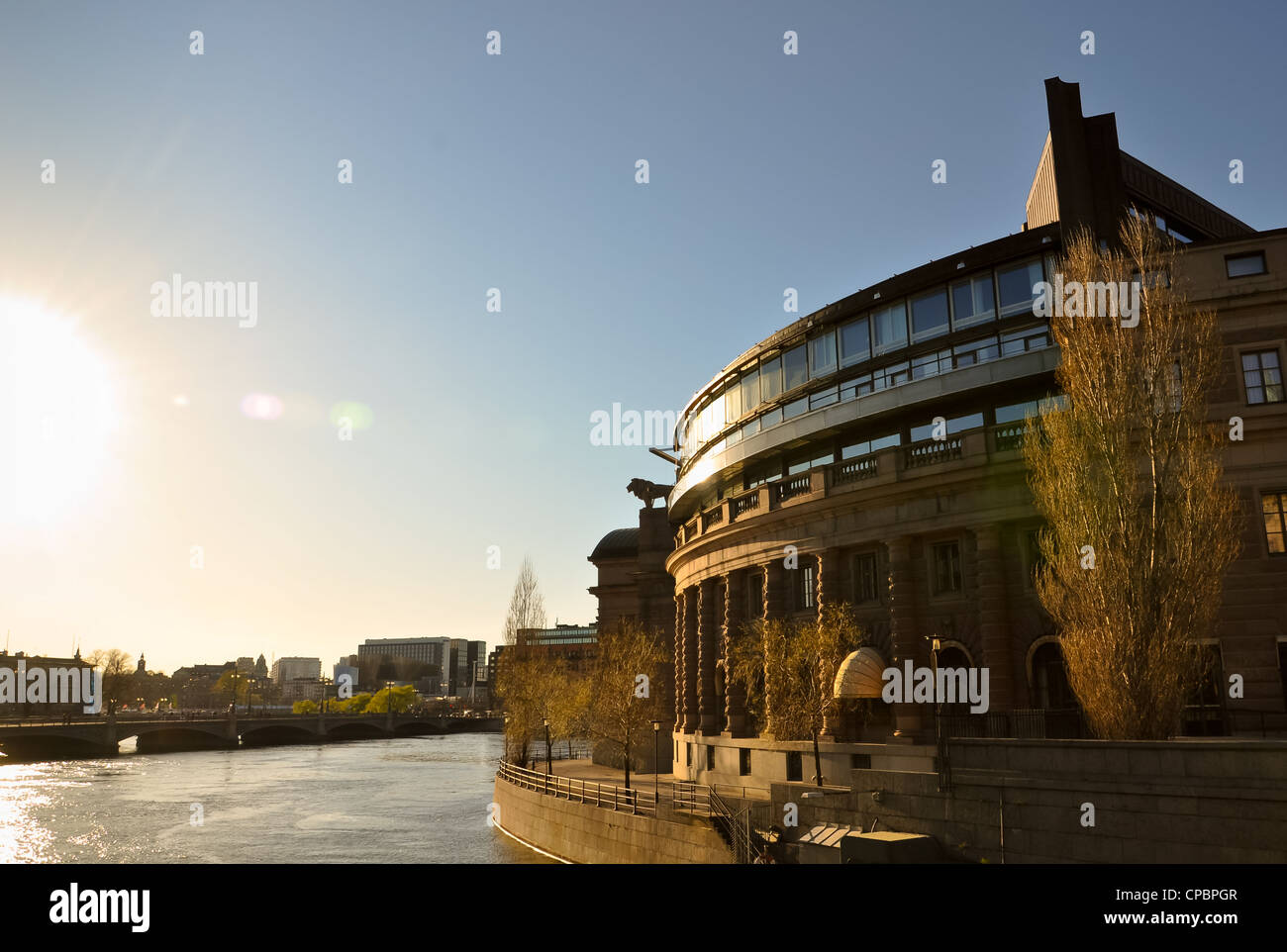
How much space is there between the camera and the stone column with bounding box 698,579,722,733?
48.2 m

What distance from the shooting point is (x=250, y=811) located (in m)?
63.3

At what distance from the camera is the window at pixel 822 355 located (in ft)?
147

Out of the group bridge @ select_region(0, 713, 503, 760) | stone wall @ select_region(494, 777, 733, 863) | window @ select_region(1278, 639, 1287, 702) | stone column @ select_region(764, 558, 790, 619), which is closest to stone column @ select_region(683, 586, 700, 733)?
stone wall @ select_region(494, 777, 733, 863)

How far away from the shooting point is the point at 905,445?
36.7 metres

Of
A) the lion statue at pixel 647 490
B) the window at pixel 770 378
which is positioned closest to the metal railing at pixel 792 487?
the window at pixel 770 378

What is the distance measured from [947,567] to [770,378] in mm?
15932

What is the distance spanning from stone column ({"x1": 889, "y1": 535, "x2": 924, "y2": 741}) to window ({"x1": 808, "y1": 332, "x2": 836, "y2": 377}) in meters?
11.2

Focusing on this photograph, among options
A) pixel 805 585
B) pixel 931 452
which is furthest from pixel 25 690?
pixel 931 452

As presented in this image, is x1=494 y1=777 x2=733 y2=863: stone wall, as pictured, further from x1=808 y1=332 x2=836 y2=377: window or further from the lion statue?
the lion statue

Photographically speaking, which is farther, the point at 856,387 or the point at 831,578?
the point at 856,387

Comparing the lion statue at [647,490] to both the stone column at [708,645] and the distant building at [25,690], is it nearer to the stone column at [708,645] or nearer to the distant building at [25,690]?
the stone column at [708,645]

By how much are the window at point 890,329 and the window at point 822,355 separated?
2.46m
